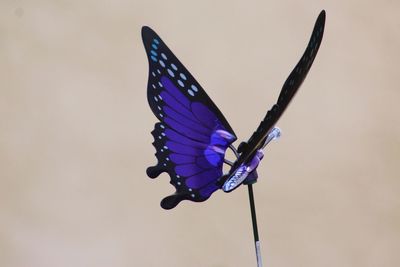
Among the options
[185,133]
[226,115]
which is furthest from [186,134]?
[226,115]

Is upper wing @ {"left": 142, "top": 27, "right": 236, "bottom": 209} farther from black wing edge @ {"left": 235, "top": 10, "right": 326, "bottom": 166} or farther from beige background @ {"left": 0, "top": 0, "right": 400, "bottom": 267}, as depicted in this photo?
beige background @ {"left": 0, "top": 0, "right": 400, "bottom": 267}

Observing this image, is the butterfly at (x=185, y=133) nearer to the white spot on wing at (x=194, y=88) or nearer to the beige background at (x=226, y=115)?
the white spot on wing at (x=194, y=88)

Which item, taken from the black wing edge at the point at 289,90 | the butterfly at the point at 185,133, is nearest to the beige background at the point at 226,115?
the butterfly at the point at 185,133

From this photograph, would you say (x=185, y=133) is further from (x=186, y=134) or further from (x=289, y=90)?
(x=289, y=90)

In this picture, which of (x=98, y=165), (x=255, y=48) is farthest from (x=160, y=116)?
(x=255, y=48)

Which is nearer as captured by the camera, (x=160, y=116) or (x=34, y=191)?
(x=160, y=116)

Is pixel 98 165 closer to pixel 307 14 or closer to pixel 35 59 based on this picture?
pixel 35 59

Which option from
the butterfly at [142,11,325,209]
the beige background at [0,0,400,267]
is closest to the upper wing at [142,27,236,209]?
the butterfly at [142,11,325,209]
